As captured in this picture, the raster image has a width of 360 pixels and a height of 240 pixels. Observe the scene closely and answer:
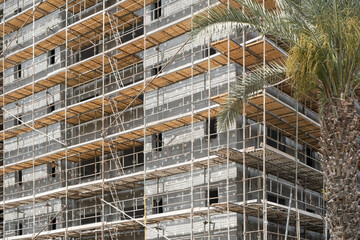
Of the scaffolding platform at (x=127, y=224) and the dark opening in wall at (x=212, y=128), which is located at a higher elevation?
the dark opening in wall at (x=212, y=128)

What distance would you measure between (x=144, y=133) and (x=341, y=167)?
12978 millimetres

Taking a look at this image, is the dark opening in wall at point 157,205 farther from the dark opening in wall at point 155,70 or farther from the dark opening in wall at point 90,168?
the dark opening in wall at point 155,70

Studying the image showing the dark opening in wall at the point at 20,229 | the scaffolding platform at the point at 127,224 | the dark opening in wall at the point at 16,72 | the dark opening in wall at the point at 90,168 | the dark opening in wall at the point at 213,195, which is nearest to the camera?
the scaffolding platform at the point at 127,224

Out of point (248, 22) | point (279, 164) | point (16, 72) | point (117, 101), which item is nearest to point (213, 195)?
point (279, 164)

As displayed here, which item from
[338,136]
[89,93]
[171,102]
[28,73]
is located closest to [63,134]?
[89,93]

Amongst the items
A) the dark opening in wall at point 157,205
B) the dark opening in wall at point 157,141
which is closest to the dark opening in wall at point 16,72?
the dark opening in wall at point 157,141

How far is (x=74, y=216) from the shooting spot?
104 feet

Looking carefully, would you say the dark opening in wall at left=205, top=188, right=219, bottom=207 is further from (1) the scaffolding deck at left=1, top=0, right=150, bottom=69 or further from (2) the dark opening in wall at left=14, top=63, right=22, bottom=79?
(2) the dark opening in wall at left=14, top=63, right=22, bottom=79

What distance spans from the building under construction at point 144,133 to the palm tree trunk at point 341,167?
5.49 metres

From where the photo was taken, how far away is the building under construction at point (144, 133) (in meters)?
24.7

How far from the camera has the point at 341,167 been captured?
15.1m

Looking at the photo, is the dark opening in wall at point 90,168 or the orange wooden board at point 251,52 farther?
the dark opening in wall at point 90,168

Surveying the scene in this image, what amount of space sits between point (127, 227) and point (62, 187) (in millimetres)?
5112

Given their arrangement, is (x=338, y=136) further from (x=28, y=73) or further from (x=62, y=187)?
(x=28, y=73)
